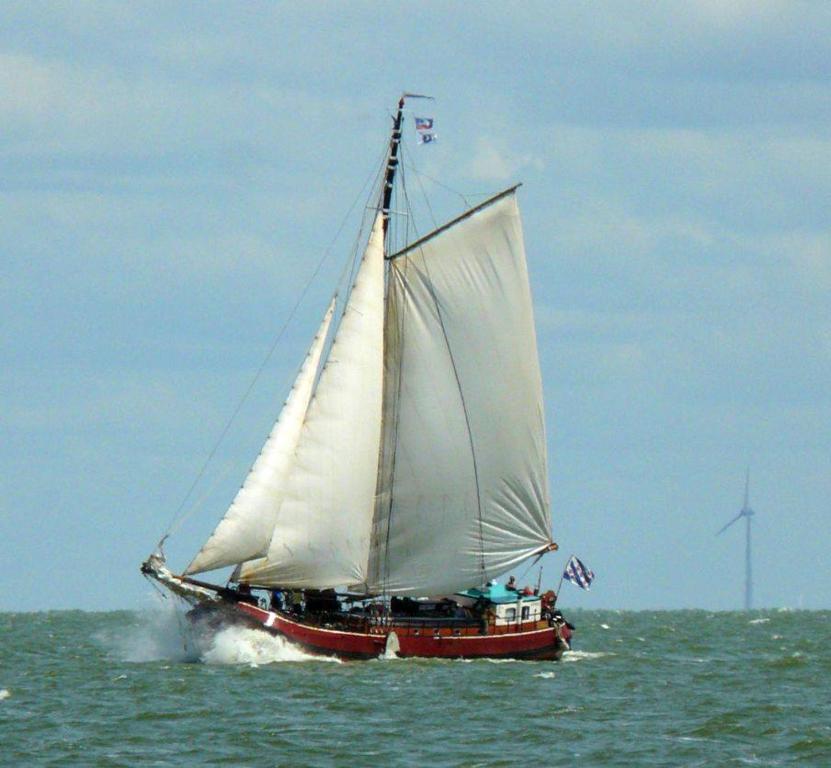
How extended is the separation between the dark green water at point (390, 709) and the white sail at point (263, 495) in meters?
3.18

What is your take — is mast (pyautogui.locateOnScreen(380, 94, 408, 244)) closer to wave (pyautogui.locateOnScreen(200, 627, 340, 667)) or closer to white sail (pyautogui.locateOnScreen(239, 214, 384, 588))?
white sail (pyautogui.locateOnScreen(239, 214, 384, 588))

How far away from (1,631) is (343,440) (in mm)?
51959

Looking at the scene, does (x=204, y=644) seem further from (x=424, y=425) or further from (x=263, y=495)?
(x=424, y=425)

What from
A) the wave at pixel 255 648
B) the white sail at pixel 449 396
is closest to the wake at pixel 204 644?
the wave at pixel 255 648

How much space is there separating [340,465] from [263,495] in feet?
11.1

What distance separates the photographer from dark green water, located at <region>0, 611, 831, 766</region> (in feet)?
149

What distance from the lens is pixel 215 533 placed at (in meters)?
64.4

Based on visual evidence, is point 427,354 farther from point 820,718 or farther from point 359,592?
point 820,718

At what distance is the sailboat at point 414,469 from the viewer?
66500 mm

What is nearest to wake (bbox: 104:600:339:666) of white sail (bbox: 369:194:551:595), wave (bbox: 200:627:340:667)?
wave (bbox: 200:627:340:667)

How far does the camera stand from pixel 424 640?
68.4 metres

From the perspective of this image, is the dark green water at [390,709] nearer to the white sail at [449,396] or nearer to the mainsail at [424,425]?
the mainsail at [424,425]

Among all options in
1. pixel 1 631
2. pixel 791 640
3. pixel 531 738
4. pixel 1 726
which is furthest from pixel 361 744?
pixel 1 631

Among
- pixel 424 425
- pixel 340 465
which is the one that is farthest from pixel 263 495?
pixel 424 425
